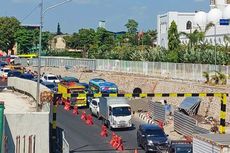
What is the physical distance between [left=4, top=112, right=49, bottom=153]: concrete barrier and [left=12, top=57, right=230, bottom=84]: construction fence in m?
26.8

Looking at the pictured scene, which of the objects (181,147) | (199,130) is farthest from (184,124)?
(181,147)

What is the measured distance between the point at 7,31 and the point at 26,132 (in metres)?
106

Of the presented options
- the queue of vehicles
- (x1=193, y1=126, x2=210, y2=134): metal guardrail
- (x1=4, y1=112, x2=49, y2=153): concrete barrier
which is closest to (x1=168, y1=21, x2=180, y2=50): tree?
the queue of vehicles

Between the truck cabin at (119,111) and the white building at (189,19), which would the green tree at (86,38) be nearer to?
the white building at (189,19)

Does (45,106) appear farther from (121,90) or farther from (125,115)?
(121,90)

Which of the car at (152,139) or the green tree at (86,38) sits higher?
the green tree at (86,38)

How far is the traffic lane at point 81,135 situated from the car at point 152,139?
192 centimetres

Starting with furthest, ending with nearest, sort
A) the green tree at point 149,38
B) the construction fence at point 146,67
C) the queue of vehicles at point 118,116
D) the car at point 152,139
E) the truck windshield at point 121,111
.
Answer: the green tree at point 149,38
the construction fence at point 146,67
the truck windshield at point 121,111
the car at point 152,139
the queue of vehicles at point 118,116

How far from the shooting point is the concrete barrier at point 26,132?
23.4 meters

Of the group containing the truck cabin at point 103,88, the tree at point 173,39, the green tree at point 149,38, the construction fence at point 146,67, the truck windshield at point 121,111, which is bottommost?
the truck windshield at point 121,111

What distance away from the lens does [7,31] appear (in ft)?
415

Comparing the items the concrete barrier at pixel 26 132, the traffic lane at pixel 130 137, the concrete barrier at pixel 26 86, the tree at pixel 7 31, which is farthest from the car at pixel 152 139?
the tree at pixel 7 31

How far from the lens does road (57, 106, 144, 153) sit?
30.8 meters

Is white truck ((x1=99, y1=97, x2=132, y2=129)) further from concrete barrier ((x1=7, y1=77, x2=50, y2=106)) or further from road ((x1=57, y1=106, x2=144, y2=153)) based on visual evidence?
concrete barrier ((x1=7, y1=77, x2=50, y2=106))
